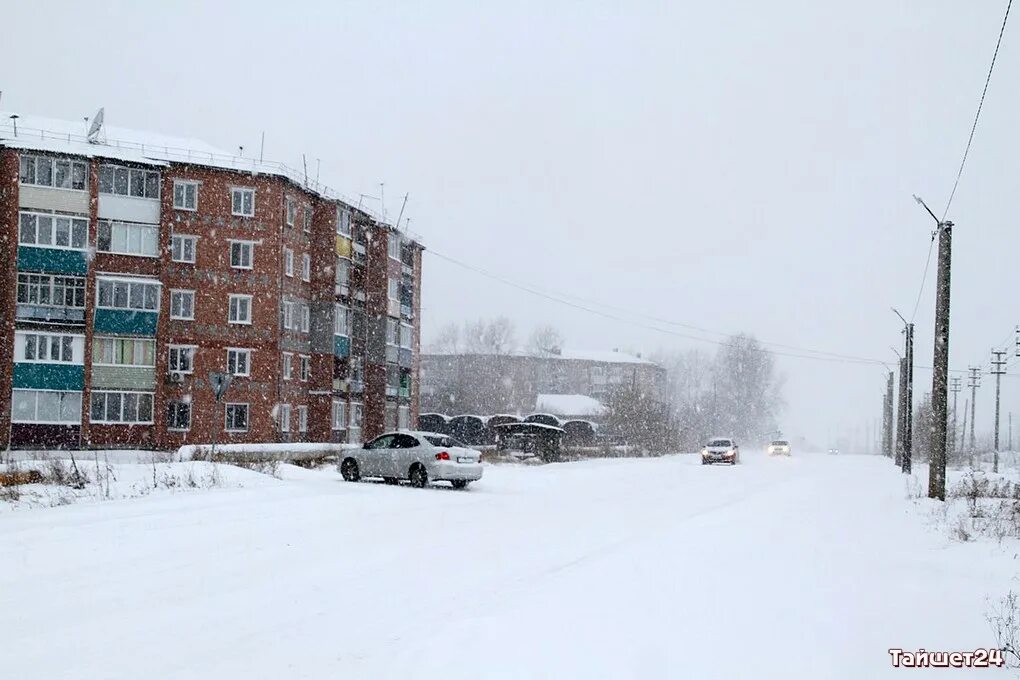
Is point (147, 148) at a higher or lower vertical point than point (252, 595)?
higher

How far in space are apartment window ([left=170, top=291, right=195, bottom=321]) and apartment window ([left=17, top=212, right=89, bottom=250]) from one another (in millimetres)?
4499

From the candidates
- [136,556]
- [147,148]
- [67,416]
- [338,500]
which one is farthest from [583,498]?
[147,148]

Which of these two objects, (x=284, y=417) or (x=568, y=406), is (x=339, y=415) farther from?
(x=568, y=406)

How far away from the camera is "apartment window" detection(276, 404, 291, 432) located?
48375mm

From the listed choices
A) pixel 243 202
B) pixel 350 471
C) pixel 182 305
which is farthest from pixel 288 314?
pixel 350 471

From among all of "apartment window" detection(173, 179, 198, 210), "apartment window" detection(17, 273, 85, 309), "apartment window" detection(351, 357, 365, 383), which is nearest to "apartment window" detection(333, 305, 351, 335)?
"apartment window" detection(351, 357, 365, 383)

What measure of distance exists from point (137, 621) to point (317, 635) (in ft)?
5.13

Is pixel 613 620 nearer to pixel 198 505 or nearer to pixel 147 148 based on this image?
pixel 198 505

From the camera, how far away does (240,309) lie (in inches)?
1884

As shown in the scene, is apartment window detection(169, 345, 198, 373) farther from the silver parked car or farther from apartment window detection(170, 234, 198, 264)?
the silver parked car

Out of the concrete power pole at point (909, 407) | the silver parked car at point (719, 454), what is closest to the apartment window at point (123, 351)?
the silver parked car at point (719, 454)

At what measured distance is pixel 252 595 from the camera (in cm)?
970

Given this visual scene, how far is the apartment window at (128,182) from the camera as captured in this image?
46438mm

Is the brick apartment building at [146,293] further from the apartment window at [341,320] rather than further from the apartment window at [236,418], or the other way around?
the apartment window at [341,320]
